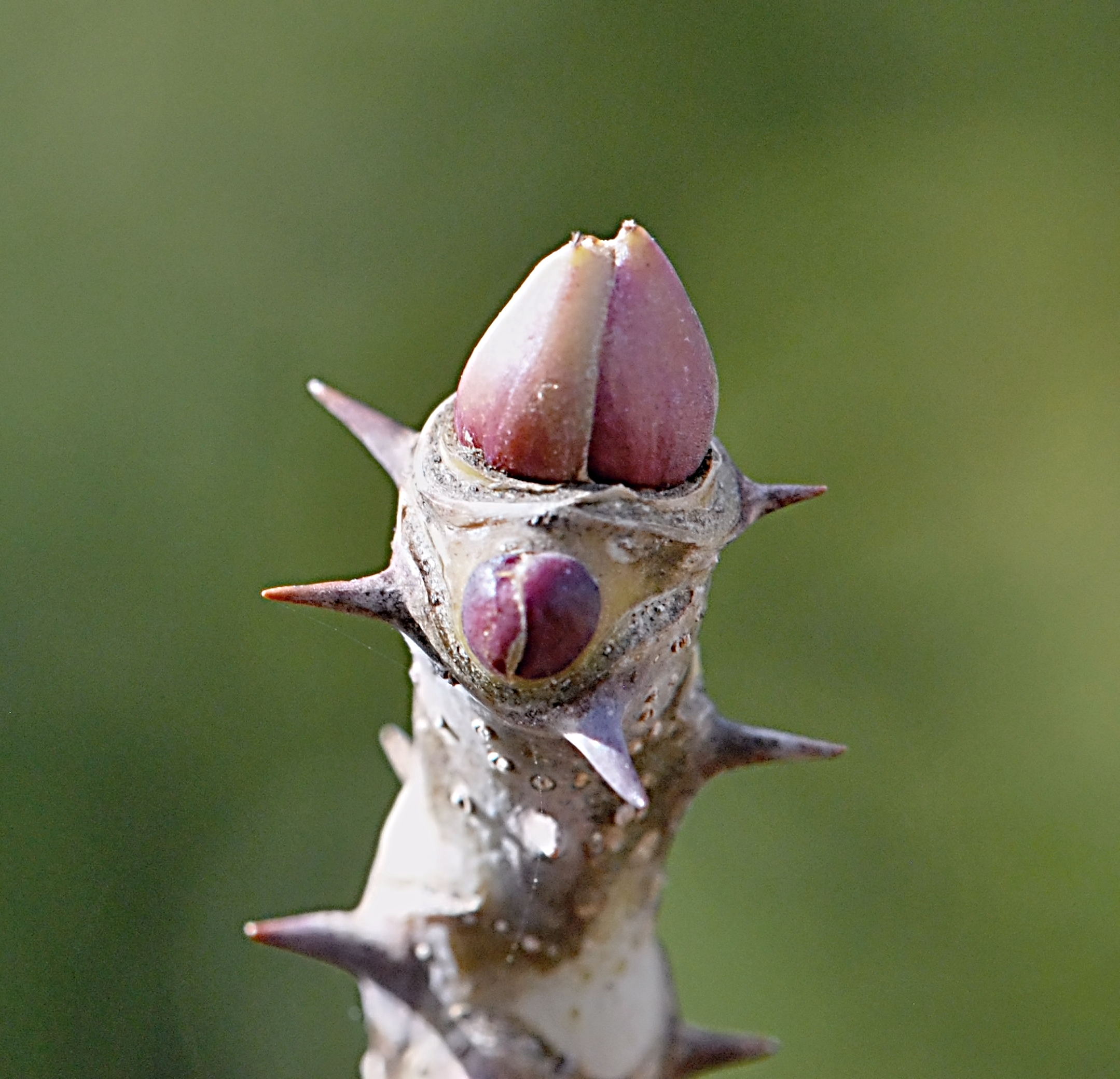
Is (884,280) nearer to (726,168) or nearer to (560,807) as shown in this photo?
(726,168)

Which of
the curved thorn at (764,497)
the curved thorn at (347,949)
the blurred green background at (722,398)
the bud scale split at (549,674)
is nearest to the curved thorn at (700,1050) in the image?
the bud scale split at (549,674)

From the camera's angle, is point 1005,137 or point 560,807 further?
point 1005,137

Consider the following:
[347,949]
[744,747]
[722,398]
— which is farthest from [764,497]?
[722,398]

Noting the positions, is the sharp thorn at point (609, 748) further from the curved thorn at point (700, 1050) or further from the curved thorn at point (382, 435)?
the curved thorn at point (700, 1050)

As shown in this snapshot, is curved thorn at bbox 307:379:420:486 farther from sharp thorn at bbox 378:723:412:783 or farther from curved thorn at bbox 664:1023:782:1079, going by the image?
curved thorn at bbox 664:1023:782:1079

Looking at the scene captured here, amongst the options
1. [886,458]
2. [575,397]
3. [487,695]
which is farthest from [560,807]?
[886,458]

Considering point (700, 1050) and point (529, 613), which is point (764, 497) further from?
point (700, 1050)
